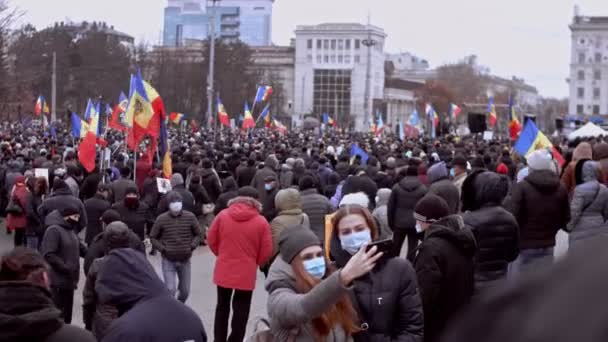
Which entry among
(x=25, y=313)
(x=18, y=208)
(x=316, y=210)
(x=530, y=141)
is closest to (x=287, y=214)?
(x=316, y=210)

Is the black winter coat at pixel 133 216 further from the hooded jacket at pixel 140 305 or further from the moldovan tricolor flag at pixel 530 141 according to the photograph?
the moldovan tricolor flag at pixel 530 141

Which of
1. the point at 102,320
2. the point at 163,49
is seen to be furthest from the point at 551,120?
the point at 102,320

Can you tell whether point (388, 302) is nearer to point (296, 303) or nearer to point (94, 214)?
point (296, 303)

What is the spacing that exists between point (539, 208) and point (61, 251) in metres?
4.11

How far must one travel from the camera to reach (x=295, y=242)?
432 centimetres

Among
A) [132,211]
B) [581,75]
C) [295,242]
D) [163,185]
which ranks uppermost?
[581,75]

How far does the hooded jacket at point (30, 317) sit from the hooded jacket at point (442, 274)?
2.45 meters

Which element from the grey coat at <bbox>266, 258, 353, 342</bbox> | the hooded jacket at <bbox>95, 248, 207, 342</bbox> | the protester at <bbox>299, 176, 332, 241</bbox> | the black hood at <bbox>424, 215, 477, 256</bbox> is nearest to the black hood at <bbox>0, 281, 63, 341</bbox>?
the hooded jacket at <bbox>95, 248, 207, 342</bbox>

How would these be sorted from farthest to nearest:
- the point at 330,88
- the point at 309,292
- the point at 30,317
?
the point at 330,88
the point at 309,292
the point at 30,317

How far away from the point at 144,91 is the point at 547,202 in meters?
9.46

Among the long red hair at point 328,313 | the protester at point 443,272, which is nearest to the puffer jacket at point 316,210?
the protester at point 443,272

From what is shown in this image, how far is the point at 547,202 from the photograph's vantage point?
8719mm

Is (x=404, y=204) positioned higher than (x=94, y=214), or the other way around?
(x=404, y=204)

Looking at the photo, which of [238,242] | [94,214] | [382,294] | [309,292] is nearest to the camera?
[309,292]
